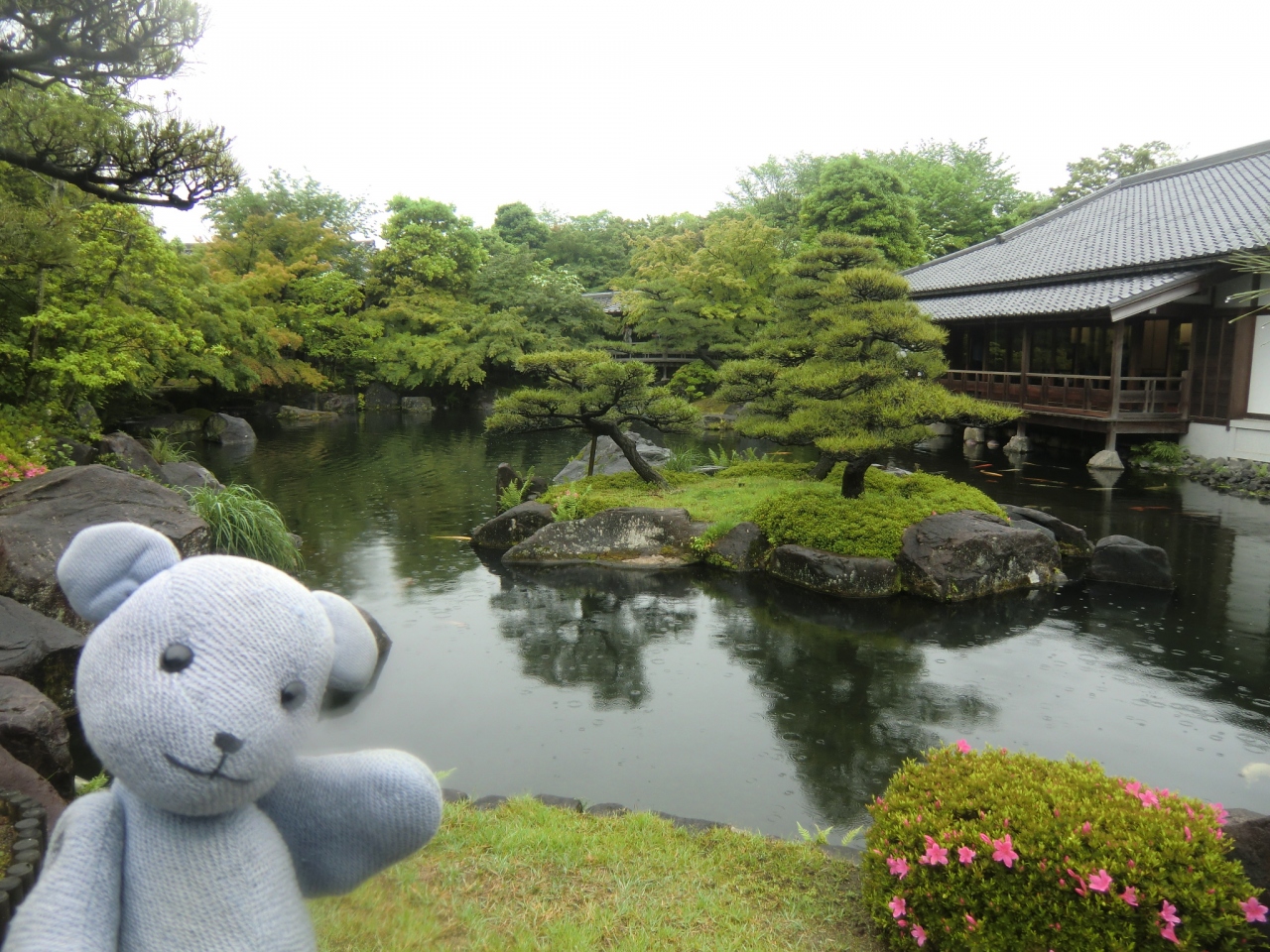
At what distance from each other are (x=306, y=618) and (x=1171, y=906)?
2.76 m

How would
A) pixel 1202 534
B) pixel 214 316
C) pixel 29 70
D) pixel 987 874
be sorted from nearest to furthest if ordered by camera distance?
pixel 987 874 < pixel 29 70 < pixel 1202 534 < pixel 214 316

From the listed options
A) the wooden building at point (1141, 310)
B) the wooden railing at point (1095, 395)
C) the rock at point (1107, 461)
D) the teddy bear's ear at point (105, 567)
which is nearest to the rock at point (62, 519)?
the teddy bear's ear at point (105, 567)

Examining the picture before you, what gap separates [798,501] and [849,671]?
3333 millimetres

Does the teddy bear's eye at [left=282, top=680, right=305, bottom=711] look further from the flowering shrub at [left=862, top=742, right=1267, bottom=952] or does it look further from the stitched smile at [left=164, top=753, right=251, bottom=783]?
the flowering shrub at [left=862, top=742, right=1267, bottom=952]

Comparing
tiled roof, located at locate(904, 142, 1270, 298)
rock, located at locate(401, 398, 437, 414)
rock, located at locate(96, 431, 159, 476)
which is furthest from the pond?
rock, located at locate(401, 398, 437, 414)

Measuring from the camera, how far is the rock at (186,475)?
13.0 meters

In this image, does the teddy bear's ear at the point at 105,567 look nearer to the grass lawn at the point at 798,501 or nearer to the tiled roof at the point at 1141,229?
the grass lawn at the point at 798,501

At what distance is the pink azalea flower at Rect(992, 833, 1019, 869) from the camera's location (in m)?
2.88

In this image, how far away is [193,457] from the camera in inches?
779

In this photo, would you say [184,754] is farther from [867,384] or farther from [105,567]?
[867,384]

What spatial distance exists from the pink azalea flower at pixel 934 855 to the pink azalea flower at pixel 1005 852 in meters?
0.17

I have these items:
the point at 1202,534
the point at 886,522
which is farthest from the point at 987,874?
the point at 1202,534

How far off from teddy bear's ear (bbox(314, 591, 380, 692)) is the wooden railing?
16.6 meters

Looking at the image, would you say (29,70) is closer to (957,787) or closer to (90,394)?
(957,787)
